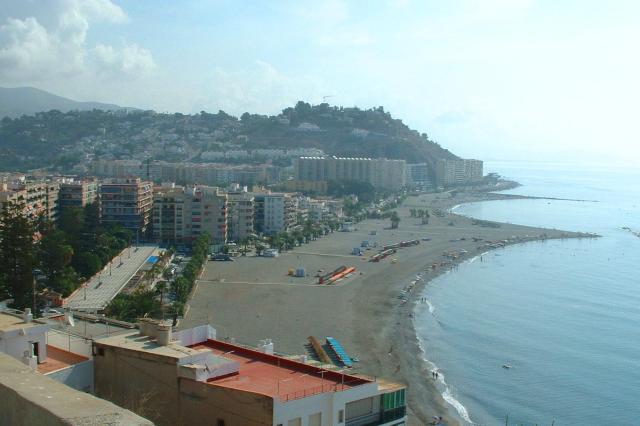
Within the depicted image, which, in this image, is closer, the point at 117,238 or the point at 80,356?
the point at 80,356

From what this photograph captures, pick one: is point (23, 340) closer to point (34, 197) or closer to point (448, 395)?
point (448, 395)

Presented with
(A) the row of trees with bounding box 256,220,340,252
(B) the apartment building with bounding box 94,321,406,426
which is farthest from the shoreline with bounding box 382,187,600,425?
(B) the apartment building with bounding box 94,321,406,426

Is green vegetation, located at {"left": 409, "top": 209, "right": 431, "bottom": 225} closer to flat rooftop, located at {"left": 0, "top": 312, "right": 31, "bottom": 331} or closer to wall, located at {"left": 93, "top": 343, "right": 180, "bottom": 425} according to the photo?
flat rooftop, located at {"left": 0, "top": 312, "right": 31, "bottom": 331}

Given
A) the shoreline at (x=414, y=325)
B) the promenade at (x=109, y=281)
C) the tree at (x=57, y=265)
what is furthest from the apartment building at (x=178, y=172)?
the tree at (x=57, y=265)

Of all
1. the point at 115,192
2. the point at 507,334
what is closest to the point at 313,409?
the point at 507,334

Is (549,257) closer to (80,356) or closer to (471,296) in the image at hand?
(471,296)

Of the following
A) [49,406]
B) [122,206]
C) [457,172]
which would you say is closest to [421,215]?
[122,206]
